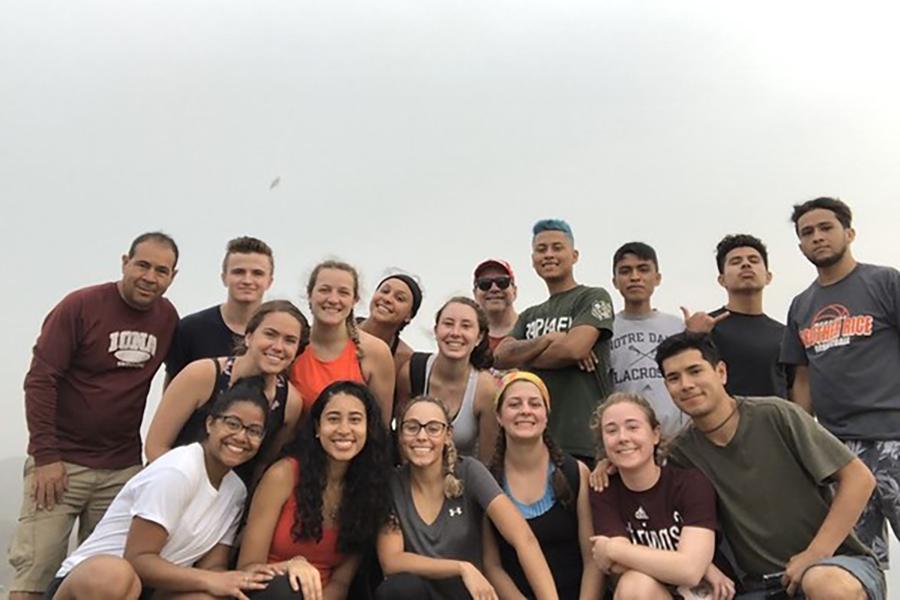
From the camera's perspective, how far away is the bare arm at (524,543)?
4363 millimetres

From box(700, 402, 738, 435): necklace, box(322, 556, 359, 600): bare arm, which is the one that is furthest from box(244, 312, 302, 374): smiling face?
box(700, 402, 738, 435): necklace

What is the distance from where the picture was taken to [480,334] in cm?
561

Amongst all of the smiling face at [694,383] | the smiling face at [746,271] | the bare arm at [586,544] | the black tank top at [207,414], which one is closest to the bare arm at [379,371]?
the black tank top at [207,414]

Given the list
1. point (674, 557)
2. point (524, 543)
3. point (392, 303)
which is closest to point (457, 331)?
point (392, 303)

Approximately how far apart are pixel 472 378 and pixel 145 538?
2561 millimetres

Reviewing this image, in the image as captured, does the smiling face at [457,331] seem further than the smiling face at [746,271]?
No

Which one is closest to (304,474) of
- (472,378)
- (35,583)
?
(472,378)

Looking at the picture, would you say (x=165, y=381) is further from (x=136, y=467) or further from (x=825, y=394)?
(x=825, y=394)

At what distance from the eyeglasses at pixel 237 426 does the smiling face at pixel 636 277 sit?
3.65 metres

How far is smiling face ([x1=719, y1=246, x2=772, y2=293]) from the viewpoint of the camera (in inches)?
249

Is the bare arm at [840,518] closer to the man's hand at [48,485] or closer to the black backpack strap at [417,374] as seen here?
the black backpack strap at [417,374]

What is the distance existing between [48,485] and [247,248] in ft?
7.97

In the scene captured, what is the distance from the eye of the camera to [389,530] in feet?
15.1

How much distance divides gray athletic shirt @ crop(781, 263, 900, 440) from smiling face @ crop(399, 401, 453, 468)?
3.00 meters
